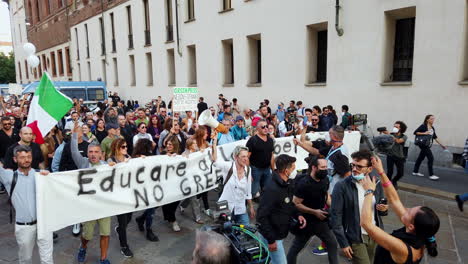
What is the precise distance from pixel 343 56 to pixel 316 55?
1833mm

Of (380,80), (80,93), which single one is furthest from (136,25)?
(380,80)

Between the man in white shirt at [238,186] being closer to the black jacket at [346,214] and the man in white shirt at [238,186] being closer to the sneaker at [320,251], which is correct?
the sneaker at [320,251]

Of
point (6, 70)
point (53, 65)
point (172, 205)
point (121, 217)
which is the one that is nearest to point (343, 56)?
point (172, 205)

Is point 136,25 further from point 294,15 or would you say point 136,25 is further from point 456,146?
point 456,146

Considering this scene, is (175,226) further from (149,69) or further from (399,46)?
(149,69)

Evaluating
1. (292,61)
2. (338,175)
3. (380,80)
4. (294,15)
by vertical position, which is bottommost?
(338,175)

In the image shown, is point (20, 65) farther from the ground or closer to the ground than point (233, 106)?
farther from the ground

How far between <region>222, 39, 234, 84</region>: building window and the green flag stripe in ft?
43.4

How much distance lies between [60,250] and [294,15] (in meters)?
11.3

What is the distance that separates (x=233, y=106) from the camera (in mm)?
15250

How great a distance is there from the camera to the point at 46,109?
13.6 feet

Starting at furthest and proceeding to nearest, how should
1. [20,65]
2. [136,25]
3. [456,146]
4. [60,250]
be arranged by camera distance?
[20,65] < [136,25] < [456,146] < [60,250]

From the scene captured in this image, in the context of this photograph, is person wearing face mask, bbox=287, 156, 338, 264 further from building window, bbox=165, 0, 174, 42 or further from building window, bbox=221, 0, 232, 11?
building window, bbox=165, 0, 174, 42

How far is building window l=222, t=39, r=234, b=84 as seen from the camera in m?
16.9
